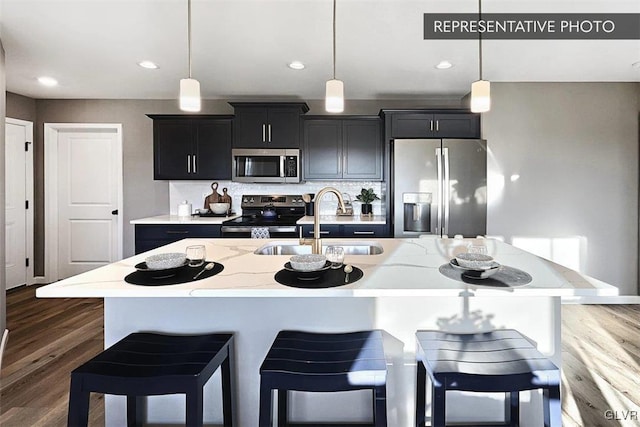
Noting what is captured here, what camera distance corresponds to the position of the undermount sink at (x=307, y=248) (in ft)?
7.23

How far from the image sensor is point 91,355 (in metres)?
2.53

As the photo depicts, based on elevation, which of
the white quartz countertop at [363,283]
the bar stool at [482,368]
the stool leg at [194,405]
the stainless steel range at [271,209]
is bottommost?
the stool leg at [194,405]

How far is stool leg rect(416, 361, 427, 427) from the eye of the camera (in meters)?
1.45

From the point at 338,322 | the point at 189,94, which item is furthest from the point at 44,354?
the point at 338,322

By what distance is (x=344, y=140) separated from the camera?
4.12 meters

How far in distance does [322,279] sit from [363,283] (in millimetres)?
164

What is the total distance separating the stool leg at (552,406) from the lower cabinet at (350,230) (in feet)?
8.62

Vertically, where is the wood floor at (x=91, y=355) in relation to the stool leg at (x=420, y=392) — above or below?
below

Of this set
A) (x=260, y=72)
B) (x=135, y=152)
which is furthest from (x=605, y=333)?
(x=135, y=152)

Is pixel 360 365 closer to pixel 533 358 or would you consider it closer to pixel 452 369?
pixel 452 369

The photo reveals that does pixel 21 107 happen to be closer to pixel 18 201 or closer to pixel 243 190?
pixel 18 201

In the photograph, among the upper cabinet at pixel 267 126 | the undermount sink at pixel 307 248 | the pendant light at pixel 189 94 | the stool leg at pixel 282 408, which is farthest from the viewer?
the upper cabinet at pixel 267 126

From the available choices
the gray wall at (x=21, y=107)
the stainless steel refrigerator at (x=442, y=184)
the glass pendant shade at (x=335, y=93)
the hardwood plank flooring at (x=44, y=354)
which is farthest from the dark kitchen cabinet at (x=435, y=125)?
the gray wall at (x=21, y=107)

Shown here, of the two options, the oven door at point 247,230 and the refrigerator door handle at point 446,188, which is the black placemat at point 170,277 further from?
the refrigerator door handle at point 446,188
